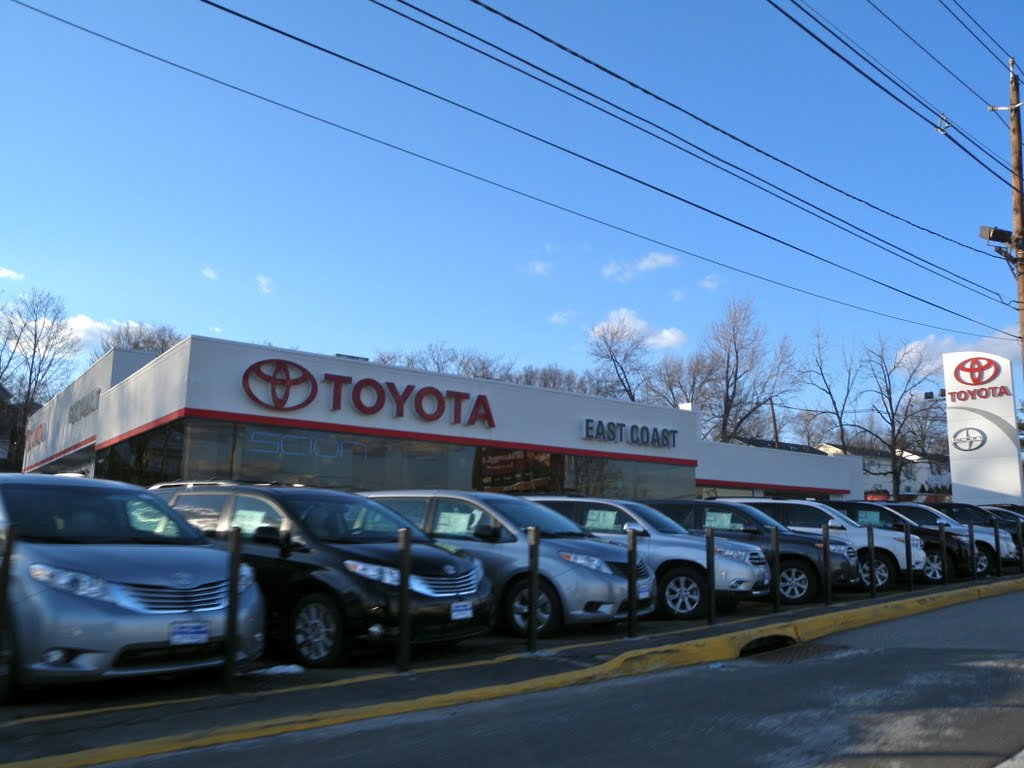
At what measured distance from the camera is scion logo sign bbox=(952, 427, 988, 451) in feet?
112

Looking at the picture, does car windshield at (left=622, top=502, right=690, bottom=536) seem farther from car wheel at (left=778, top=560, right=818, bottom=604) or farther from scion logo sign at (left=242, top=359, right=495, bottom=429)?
scion logo sign at (left=242, top=359, right=495, bottom=429)

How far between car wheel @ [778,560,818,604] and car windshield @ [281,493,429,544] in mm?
6910

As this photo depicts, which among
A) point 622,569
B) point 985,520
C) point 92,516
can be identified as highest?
point 985,520

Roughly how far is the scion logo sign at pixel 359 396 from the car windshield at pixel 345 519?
1417cm

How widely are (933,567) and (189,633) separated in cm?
1532

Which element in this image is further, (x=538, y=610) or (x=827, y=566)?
(x=827, y=566)

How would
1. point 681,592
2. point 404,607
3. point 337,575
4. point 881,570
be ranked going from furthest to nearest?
1. point 881,570
2. point 681,592
3. point 337,575
4. point 404,607

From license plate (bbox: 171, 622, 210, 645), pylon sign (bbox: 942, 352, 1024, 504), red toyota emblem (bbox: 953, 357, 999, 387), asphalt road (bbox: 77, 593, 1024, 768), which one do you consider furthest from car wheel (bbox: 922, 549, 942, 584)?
red toyota emblem (bbox: 953, 357, 999, 387)

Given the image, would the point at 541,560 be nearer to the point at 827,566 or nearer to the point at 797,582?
the point at 827,566

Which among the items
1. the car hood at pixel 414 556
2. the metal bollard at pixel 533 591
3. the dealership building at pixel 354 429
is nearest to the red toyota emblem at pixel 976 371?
the dealership building at pixel 354 429

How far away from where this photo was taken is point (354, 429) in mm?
23812

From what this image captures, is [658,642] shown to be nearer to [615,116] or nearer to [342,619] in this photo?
[342,619]

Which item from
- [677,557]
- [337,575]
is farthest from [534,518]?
[337,575]

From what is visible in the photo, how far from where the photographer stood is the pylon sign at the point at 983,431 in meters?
33.3
